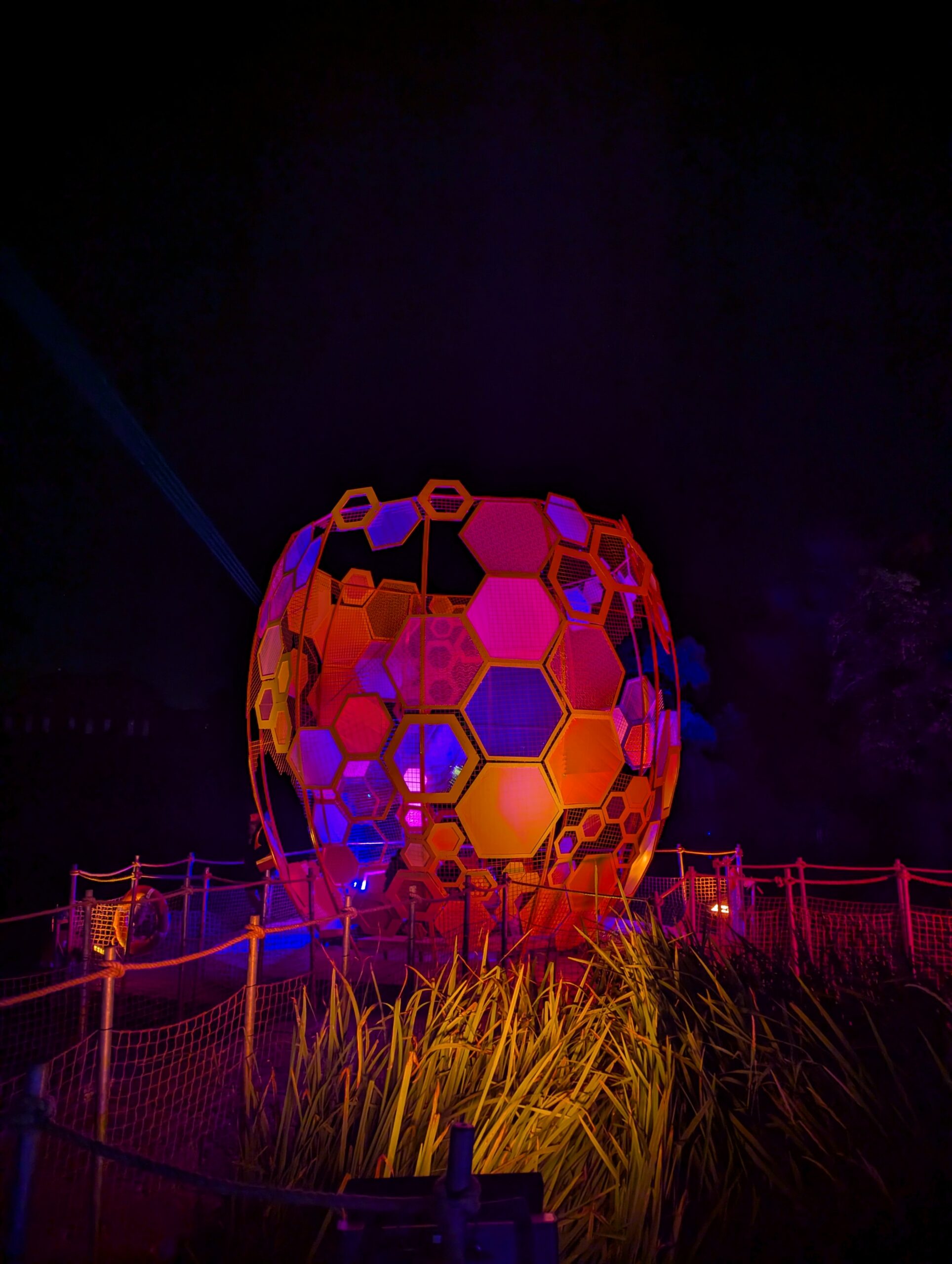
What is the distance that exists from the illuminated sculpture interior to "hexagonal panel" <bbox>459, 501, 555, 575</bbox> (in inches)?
0.5

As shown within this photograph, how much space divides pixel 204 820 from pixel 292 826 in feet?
7.58

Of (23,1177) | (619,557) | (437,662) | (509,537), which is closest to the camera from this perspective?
(23,1177)

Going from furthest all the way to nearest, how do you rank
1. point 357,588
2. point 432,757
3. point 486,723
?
point 357,588 < point 432,757 < point 486,723

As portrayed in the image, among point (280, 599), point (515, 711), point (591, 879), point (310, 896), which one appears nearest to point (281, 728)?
point (280, 599)

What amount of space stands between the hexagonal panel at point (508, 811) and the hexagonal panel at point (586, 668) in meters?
0.73

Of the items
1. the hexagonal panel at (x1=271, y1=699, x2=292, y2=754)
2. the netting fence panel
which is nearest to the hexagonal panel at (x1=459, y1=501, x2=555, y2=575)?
the hexagonal panel at (x1=271, y1=699, x2=292, y2=754)

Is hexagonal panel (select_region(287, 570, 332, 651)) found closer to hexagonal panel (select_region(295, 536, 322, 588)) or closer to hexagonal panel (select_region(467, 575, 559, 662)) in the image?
hexagonal panel (select_region(295, 536, 322, 588))

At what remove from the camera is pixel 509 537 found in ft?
23.1

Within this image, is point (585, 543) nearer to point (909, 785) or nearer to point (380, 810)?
point (380, 810)

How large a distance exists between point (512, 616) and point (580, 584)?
1267mm

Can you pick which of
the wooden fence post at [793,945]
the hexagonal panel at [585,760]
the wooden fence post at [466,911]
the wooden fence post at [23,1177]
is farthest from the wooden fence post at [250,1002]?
the hexagonal panel at [585,760]

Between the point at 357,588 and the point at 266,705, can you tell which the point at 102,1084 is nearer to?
the point at 266,705

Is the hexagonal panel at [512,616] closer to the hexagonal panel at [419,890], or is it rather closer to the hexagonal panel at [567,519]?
the hexagonal panel at [567,519]

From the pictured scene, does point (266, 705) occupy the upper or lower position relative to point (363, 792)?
upper
